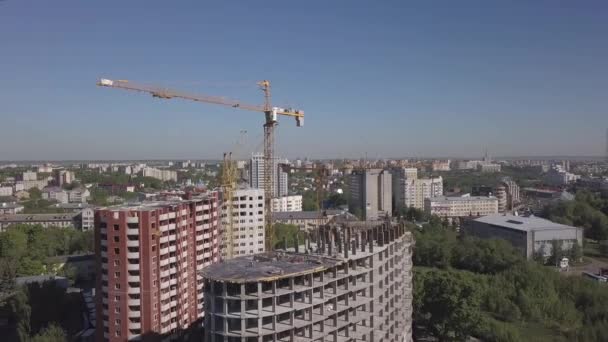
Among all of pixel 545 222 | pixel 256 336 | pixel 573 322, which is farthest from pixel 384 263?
pixel 545 222

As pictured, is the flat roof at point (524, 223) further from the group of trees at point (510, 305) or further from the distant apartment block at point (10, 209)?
the distant apartment block at point (10, 209)

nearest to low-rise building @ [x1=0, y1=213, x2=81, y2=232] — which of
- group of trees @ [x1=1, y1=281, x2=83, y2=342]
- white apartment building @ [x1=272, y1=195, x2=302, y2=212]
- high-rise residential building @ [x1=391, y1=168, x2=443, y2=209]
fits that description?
white apartment building @ [x1=272, y1=195, x2=302, y2=212]

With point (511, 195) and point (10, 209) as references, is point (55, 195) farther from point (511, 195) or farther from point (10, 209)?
point (511, 195)

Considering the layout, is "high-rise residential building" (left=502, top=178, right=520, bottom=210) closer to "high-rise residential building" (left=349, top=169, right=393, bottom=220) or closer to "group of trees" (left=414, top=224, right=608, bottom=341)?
"high-rise residential building" (left=349, top=169, right=393, bottom=220)

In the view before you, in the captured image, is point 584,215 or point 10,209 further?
point 10,209

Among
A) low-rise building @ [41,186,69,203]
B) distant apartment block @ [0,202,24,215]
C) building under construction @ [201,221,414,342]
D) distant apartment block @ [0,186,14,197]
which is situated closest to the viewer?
building under construction @ [201,221,414,342]

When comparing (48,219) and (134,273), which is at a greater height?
(134,273)

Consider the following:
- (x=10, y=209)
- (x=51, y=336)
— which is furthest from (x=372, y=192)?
(x=51, y=336)
